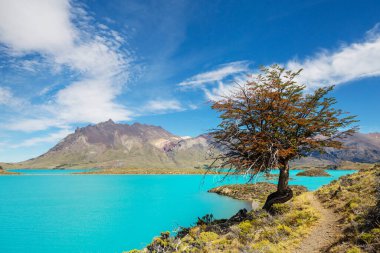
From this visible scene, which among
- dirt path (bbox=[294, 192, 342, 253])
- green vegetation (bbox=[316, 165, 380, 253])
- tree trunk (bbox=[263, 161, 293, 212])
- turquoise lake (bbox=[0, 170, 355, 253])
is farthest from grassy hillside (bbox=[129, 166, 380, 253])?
turquoise lake (bbox=[0, 170, 355, 253])

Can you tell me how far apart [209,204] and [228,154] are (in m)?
45.8

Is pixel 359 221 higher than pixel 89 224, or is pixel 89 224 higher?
pixel 359 221

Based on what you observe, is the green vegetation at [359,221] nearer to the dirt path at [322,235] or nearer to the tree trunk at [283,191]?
the dirt path at [322,235]

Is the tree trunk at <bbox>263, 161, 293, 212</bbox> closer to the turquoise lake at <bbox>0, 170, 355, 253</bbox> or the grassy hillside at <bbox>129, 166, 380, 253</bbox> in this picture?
the grassy hillside at <bbox>129, 166, 380, 253</bbox>

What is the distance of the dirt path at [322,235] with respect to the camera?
44.1 ft

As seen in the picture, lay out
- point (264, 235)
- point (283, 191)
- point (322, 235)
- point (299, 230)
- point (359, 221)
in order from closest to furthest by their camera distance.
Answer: point (359, 221), point (322, 235), point (299, 230), point (264, 235), point (283, 191)

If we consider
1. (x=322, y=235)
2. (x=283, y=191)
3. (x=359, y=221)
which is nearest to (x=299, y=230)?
(x=322, y=235)

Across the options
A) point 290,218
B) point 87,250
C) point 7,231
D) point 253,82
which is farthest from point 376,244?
point 7,231

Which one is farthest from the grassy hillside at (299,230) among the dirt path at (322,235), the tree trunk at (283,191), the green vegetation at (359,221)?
the tree trunk at (283,191)

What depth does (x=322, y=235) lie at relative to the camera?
1504cm

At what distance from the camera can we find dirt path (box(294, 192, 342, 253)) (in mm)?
13438

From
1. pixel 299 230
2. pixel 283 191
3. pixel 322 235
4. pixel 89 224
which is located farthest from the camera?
pixel 89 224

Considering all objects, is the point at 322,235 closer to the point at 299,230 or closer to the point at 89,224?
the point at 299,230

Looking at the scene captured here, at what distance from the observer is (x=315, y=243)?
14047mm
